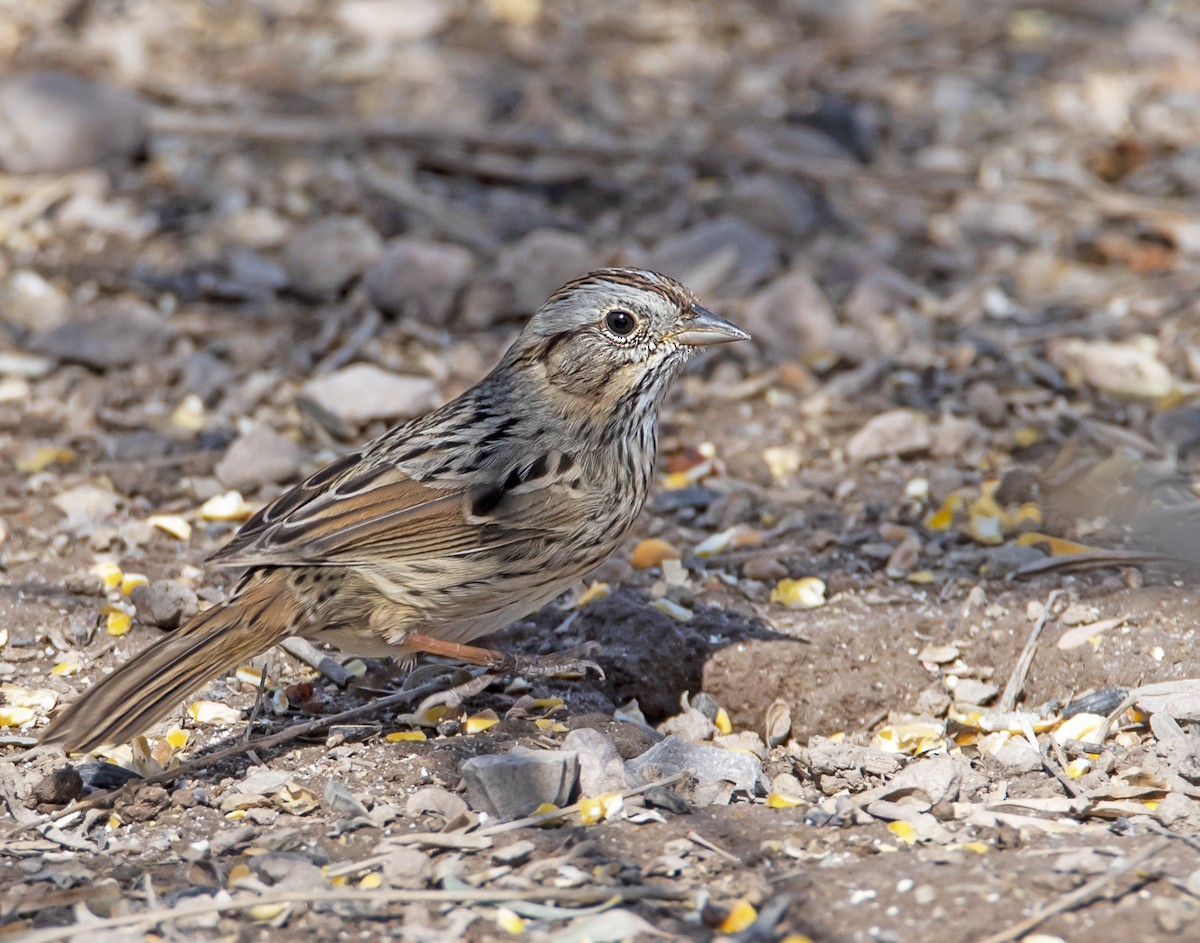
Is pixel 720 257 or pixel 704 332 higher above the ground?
pixel 704 332

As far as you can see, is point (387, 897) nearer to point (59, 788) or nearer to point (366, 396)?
point (59, 788)

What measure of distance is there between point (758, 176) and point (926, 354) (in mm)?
1431

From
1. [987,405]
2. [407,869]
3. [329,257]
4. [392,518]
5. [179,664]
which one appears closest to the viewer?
[407,869]

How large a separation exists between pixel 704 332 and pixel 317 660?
152cm

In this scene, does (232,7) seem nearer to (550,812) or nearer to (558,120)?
(558,120)

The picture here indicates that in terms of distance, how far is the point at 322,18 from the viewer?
8.18 metres

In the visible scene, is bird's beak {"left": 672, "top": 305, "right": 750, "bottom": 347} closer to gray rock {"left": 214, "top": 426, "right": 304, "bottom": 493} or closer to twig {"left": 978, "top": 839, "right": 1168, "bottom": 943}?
gray rock {"left": 214, "top": 426, "right": 304, "bottom": 493}

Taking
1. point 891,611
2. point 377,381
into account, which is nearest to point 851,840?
point 891,611

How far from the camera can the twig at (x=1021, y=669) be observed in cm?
418

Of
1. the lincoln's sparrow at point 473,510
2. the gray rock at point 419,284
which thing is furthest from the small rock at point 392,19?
the lincoln's sparrow at point 473,510

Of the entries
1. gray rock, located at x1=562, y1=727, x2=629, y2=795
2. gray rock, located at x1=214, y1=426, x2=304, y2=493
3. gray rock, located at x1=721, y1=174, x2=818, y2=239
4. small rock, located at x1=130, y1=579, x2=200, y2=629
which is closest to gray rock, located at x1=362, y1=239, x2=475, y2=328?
gray rock, located at x1=214, y1=426, x2=304, y2=493

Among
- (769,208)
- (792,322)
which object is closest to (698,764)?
(792,322)

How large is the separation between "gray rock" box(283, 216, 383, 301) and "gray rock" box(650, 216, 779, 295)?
127cm

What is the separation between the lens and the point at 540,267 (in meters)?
6.34
